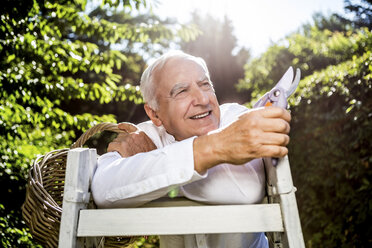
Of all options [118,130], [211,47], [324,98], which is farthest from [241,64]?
[118,130]

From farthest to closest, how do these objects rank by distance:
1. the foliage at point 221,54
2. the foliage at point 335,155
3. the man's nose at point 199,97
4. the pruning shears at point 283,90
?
the foliage at point 221,54 → the foliage at point 335,155 → the man's nose at point 199,97 → the pruning shears at point 283,90

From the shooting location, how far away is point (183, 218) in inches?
37.9

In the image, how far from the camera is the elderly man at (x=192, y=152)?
0.92m

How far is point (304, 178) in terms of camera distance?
375 cm

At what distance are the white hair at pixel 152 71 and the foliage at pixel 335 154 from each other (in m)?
1.90

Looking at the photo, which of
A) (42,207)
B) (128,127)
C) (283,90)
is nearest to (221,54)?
(128,127)

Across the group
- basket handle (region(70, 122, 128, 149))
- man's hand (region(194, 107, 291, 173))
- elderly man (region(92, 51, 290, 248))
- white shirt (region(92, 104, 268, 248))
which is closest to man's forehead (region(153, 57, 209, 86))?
elderly man (region(92, 51, 290, 248))

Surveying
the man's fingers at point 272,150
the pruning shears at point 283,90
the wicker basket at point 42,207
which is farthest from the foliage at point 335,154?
the wicker basket at point 42,207

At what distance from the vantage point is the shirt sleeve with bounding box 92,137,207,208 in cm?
98

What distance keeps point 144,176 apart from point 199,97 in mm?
680

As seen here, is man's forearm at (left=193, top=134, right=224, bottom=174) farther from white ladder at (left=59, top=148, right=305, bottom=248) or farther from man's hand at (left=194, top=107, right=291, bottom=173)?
white ladder at (left=59, top=148, right=305, bottom=248)

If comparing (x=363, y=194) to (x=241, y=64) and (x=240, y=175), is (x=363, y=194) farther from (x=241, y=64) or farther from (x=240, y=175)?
(x=241, y=64)

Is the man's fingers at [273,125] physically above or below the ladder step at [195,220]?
above

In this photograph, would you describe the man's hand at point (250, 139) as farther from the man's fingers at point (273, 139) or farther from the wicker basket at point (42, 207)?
the wicker basket at point (42, 207)
